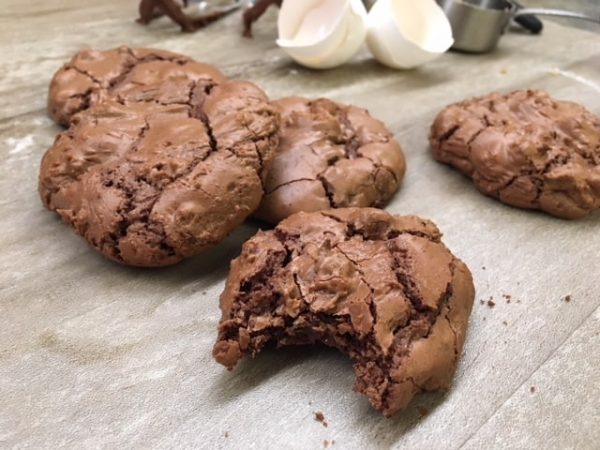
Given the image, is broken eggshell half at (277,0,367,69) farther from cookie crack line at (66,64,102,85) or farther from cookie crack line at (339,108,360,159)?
cookie crack line at (66,64,102,85)

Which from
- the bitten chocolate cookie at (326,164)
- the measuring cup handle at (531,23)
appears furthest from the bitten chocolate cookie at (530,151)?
the measuring cup handle at (531,23)

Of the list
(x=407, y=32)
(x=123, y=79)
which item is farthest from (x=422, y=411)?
(x=407, y=32)

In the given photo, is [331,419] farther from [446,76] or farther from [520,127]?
[446,76]

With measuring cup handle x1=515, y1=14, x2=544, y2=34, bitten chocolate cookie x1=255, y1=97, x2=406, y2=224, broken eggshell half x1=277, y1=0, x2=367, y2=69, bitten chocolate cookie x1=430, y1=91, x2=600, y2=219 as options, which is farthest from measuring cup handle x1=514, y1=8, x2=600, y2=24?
bitten chocolate cookie x1=255, y1=97, x2=406, y2=224

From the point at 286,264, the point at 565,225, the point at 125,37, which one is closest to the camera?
the point at 286,264

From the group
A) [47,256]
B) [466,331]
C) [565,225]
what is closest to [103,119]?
[47,256]
